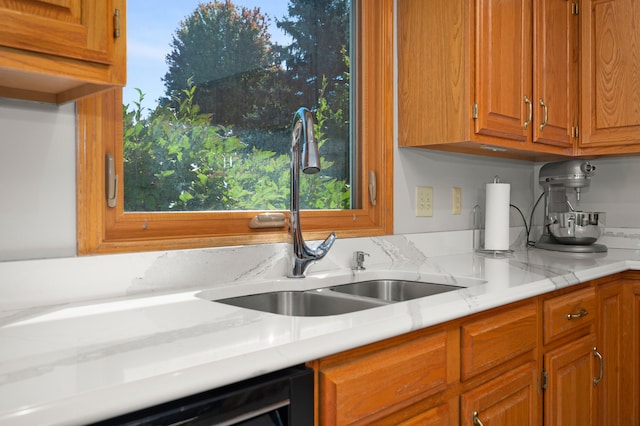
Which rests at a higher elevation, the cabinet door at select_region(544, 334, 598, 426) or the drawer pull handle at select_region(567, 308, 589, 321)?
the drawer pull handle at select_region(567, 308, 589, 321)

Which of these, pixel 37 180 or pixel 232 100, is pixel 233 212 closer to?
pixel 232 100

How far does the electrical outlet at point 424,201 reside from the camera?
2154 mm

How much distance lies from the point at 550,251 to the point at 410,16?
1.23m

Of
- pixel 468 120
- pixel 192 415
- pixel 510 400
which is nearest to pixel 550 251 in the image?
pixel 468 120

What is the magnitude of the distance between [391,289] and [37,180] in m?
1.06

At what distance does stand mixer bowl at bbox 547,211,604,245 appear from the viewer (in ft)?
7.82

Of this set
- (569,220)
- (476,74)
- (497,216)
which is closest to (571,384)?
(497,216)

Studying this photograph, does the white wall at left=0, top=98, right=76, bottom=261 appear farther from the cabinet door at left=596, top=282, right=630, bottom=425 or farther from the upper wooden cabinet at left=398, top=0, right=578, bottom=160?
the cabinet door at left=596, top=282, right=630, bottom=425

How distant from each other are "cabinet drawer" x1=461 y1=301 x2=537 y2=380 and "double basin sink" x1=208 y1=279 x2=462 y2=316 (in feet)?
0.63

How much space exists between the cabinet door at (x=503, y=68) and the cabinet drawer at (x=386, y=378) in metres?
0.95

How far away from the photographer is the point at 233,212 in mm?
1603

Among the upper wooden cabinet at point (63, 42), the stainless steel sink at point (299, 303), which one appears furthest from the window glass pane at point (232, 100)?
the upper wooden cabinet at point (63, 42)

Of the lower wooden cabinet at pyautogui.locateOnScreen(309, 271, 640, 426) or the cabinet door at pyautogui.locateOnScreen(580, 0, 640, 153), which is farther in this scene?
the cabinet door at pyautogui.locateOnScreen(580, 0, 640, 153)

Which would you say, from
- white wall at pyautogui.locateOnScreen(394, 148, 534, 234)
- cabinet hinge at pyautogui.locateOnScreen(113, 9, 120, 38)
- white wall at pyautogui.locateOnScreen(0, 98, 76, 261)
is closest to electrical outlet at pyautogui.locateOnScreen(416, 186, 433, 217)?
white wall at pyautogui.locateOnScreen(394, 148, 534, 234)
